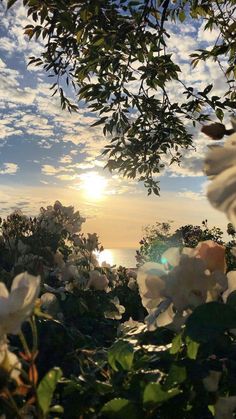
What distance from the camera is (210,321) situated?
1.21 metres

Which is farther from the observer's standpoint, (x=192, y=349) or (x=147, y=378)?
(x=192, y=349)

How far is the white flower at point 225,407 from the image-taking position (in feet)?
4.05

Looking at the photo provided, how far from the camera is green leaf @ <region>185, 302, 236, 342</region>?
46.8 inches

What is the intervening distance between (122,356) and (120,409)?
25 centimetres

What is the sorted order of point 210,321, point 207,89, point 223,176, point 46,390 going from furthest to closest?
point 207,89 < point 210,321 < point 46,390 < point 223,176

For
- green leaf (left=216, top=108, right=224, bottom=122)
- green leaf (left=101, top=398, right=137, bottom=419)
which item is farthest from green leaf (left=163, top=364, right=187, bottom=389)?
green leaf (left=216, top=108, right=224, bottom=122)

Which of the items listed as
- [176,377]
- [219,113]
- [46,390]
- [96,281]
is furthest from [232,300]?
[219,113]

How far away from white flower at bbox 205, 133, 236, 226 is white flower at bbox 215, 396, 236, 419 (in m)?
0.51

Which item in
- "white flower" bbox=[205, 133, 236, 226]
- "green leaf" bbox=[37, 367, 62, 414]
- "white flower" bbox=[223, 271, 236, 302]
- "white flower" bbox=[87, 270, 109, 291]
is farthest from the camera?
"white flower" bbox=[87, 270, 109, 291]

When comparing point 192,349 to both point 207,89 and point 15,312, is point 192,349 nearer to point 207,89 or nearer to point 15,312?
point 15,312

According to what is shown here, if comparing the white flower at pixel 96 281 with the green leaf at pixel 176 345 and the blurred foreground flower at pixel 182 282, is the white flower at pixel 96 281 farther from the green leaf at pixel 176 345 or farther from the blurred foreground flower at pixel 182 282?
the green leaf at pixel 176 345

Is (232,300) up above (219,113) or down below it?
below

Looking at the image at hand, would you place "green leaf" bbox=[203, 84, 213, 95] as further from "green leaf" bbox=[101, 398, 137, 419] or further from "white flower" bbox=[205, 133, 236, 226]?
"green leaf" bbox=[101, 398, 137, 419]

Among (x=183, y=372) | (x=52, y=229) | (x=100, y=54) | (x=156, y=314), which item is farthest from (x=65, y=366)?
(x=52, y=229)
